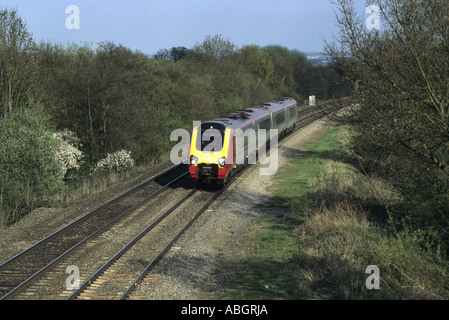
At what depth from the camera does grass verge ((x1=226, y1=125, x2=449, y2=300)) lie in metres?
9.48

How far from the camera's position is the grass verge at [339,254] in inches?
373

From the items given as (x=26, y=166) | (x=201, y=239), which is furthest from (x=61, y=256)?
(x=26, y=166)

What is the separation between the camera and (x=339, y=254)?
35.4ft

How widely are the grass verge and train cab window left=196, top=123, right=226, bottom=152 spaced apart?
3.20 meters

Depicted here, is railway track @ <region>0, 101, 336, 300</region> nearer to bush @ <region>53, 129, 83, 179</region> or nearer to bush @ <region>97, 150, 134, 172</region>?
bush @ <region>97, 150, 134, 172</region>

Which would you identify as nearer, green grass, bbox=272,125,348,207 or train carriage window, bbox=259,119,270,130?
green grass, bbox=272,125,348,207

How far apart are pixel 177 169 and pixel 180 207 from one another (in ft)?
23.5

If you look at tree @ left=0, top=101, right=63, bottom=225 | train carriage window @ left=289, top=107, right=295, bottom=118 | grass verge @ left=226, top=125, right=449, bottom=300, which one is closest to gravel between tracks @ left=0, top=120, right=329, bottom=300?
grass verge @ left=226, top=125, right=449, bottom=300

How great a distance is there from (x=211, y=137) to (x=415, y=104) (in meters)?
9.73

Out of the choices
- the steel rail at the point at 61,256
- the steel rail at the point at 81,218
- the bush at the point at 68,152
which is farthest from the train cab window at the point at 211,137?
the bush at the point at 68,152

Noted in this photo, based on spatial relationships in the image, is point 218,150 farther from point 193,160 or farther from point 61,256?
point 61,256

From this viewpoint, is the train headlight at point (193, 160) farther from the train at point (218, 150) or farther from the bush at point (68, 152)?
the bush at point (68, 152)

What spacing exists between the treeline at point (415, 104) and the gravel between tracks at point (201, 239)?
4.35m
